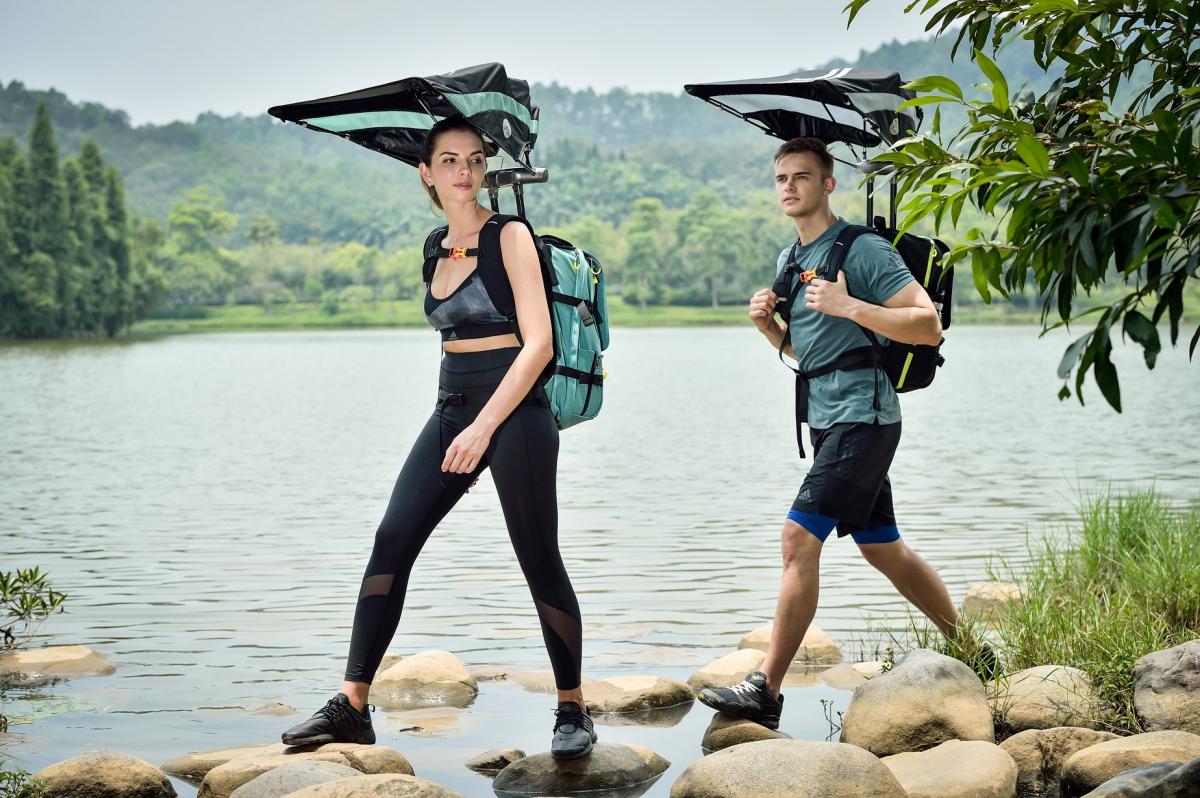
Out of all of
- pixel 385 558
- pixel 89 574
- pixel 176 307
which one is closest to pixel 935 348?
pixel 385 558

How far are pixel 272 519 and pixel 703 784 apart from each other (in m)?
10.2

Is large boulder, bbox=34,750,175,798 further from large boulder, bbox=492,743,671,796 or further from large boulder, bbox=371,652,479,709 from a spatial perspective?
large boulder, bbox=371,652,479,709

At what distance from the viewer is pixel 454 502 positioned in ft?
16.7

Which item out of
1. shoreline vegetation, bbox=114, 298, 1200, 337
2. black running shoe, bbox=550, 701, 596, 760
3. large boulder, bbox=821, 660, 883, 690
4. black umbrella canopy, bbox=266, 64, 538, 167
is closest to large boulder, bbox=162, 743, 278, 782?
black running shoe, bbox=550, 701, 596, 760

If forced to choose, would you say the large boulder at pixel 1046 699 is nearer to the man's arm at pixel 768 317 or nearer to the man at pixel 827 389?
the man at pixel 827 389

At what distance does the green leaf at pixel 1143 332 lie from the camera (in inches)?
111

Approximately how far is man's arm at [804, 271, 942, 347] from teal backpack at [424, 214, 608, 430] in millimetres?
831

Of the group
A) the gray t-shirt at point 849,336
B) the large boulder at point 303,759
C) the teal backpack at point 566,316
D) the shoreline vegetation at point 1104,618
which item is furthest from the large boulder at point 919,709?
the large boulder at point 303,759

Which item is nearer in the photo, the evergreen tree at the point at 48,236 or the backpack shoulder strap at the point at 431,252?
the backpack shoulder strap at the point at 431,252

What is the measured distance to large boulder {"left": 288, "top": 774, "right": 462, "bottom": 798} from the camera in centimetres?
Result: 409

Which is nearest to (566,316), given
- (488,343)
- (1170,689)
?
(488,343)

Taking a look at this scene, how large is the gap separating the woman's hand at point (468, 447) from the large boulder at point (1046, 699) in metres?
2.18

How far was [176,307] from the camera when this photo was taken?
154250 millimetres

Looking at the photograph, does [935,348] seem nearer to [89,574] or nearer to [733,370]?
[89,574]
